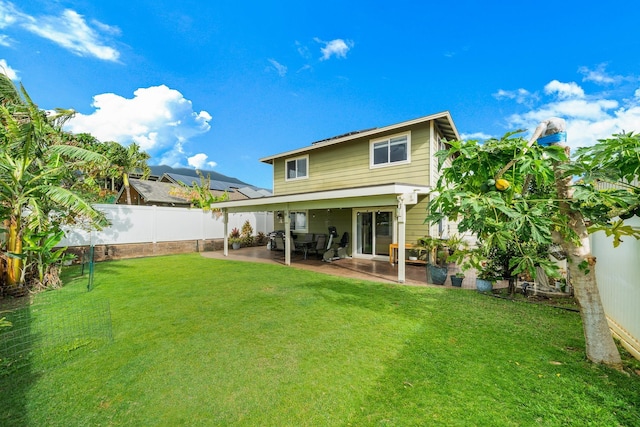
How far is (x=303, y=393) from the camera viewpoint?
9.12ft

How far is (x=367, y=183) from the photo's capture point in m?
11.3

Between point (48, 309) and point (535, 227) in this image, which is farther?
point (48, 309)

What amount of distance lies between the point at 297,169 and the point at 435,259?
814cm

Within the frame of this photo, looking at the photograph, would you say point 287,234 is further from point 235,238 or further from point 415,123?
point 235,238

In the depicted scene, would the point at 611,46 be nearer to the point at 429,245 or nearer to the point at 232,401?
the point at 429,245

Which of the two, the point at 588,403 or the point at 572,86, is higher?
the point at 572,86

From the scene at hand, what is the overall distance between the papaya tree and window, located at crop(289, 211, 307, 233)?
11927 mm

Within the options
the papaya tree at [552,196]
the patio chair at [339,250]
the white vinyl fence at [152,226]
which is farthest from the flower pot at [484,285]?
the white vinyl fence at [152,226]

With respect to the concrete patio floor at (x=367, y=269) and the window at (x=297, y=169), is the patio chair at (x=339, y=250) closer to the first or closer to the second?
the concrete patio floor at (x=367, y=269)

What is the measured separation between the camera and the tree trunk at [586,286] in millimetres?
3101

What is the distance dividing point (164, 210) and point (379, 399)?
14.5 meters

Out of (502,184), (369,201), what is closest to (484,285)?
(369,201)

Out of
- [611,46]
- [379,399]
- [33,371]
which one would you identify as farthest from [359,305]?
[611,46]

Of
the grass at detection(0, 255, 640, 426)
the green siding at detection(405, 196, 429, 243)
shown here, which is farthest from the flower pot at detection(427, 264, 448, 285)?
the green siding at detection(405, 196, 429, 243)
